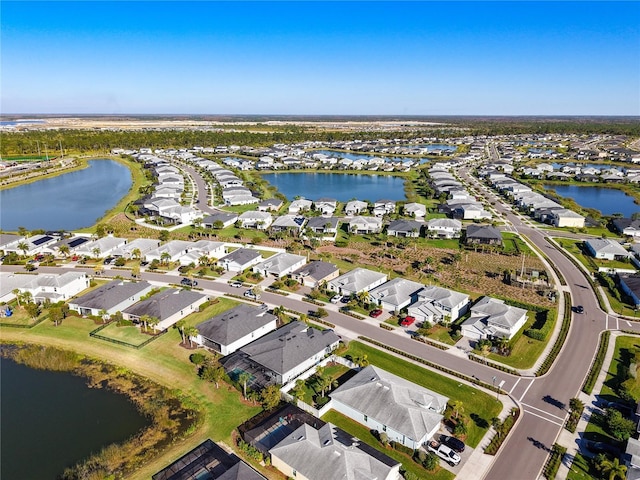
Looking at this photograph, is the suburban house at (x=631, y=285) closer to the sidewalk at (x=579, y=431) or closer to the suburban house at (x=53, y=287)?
the sidewalk at (x=579, y=431)

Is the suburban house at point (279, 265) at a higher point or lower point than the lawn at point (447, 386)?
higher

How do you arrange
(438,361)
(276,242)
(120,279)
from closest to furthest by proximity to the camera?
(438,361) → (120,279) → (276,242)

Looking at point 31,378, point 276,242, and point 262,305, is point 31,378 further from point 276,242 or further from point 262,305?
point 276,242

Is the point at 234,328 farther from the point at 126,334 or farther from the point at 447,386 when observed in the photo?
the point at 447,386

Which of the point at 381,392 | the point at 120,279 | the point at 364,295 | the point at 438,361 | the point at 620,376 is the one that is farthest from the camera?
the point at 120,279

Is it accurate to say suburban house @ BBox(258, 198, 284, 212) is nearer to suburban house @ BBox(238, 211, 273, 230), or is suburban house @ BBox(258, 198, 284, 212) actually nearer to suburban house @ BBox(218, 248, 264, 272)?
suburban house @ BBox(238, 211, 273, 230)

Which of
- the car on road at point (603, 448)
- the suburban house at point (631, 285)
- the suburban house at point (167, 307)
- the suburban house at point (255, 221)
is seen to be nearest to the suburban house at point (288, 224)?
the suburban house at point (255, 221)

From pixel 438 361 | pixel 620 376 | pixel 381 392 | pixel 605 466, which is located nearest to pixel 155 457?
pixel 381 392
